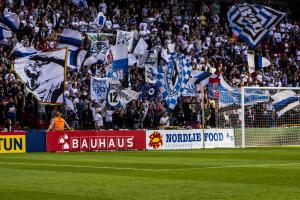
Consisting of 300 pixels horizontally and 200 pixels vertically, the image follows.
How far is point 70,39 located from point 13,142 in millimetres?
8359

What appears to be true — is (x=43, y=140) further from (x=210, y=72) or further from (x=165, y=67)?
(x=210, y=72)

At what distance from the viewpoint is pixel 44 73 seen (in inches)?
1257

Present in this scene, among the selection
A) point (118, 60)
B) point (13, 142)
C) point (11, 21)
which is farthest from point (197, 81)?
point (13, 142)

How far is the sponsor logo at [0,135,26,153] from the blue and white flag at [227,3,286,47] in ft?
61.7

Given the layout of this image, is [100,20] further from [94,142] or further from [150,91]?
[94,142]

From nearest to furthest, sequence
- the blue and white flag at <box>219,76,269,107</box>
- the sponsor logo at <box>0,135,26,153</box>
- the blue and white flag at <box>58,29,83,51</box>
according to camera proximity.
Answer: the sponsor logo at <box>0,135,26,153</box>
the blue and white flag at <box>219,76,269,107</box>
the blue and white flag at <box>58,29,83,51</box>

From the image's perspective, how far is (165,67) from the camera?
121 feet

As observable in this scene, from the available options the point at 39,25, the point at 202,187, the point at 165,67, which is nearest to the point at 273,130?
the point at 165,67

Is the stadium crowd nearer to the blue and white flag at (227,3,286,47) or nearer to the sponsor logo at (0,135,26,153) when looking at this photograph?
the blue and white flag at (227,3,286,47)

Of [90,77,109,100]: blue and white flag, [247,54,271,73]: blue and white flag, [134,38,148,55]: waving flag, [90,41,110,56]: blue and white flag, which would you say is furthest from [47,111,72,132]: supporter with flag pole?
[247,54,271,73]: blue and white flag

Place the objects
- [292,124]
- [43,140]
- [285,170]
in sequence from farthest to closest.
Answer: [292,124], [43,140], [285,170]

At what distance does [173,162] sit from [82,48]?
17.2m

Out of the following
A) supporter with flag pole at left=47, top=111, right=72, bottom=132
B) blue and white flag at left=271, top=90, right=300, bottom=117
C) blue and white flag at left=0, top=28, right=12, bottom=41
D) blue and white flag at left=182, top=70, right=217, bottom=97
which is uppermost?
blue and white flag at left=0, top=28, right=12, bottom=41

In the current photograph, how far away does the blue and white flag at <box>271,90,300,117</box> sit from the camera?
34969 millimetres
